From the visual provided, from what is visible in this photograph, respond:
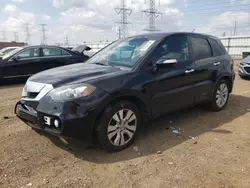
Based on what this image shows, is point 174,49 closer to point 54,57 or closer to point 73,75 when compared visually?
point 73,75

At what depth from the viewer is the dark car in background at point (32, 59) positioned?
841 centimetres

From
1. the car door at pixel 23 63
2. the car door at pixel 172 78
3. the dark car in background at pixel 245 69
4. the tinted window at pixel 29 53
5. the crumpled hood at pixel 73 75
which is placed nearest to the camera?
the crumpled hood at pixel 73 75

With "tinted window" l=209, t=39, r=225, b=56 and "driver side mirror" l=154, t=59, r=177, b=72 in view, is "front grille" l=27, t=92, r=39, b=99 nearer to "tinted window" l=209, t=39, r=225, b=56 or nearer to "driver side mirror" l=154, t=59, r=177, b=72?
"driver side mirror" l=154, t=59, r=177, b=72

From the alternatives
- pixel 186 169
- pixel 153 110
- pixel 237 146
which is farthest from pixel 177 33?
pixel 186 169

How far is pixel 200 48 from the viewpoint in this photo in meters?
4.88

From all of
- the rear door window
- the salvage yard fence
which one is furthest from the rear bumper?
the salvage yard fence

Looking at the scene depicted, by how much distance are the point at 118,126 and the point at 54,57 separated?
670 centimetres

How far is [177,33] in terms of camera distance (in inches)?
175

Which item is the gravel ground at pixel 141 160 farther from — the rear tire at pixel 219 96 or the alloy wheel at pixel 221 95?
the alloy wheel at pixel 221 95

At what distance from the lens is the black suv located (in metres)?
3.09

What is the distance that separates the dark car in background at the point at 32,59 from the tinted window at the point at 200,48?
588 centimetres

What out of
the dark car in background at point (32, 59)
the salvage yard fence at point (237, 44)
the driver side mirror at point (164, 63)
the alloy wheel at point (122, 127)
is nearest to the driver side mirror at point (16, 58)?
the dark car in background at point (32, 59)

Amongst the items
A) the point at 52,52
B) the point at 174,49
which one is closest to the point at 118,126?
the point at 174,49

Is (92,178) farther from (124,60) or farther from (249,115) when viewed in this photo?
(249,115)
